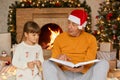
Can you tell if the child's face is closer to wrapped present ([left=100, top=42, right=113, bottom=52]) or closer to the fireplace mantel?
wrapped present ([left=100, top=42, right=113, bottom=52])

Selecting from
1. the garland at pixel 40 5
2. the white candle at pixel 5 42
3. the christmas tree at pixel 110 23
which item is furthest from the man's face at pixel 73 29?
the garland at pixel 40 5

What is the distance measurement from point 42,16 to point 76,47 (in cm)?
288

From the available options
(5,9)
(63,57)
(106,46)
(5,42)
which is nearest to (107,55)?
(106,46)

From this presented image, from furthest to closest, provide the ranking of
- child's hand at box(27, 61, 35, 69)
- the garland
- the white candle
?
the garland → the white candle → child's hand at box(27, 61, 35, 69)

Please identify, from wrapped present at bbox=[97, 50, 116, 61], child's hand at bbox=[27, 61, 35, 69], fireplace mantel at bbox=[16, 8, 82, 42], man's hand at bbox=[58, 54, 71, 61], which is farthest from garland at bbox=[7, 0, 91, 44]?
child's hand at bbox=[27, 61, 35, 69]

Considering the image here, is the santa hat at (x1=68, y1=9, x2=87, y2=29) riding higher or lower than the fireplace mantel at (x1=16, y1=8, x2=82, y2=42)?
higher

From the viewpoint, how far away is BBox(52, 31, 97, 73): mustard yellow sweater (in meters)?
2.85

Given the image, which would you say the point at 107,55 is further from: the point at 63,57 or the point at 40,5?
the point at 63,57

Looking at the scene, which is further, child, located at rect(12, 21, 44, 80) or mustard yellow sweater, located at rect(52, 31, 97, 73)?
mustard yellow sweater, located at rect(52, 31, 97, 73)

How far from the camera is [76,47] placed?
2.85 m

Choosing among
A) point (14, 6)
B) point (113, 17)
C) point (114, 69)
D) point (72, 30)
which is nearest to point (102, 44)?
point (113, 17)

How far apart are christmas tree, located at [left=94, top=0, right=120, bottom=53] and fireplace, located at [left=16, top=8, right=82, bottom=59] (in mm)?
610

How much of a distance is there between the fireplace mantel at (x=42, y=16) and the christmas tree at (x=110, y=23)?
2.00 ft

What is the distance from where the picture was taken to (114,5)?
5332 millimetres
